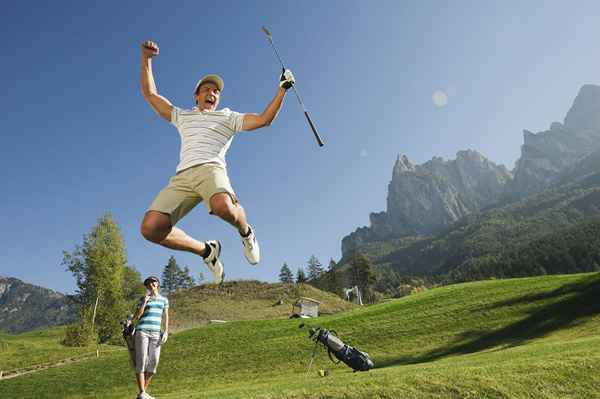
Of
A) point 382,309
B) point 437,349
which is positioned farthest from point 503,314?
point 382,309

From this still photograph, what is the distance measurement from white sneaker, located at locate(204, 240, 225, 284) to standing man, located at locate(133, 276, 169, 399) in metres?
4.19

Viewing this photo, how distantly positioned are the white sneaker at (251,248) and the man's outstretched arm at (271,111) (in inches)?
47.5

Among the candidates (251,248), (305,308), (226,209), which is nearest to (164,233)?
(226,209)

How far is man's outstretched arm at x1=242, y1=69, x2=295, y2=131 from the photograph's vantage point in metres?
4.51

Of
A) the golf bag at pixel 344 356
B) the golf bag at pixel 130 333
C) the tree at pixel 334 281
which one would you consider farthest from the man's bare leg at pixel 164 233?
the tree at pixel 334 281

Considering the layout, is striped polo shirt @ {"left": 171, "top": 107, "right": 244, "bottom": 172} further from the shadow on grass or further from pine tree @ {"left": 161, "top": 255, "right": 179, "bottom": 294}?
pine tree @ {"left": 161, "top": 255, "right": 179, "bottom": 294}

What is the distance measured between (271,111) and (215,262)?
6.16 ft

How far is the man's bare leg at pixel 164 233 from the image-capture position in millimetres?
4176

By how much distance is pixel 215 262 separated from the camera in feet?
15.6

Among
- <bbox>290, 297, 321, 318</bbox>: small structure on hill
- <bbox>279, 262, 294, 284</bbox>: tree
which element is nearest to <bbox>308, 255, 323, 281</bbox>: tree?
<bbox>279, 262, 294, 284</bbox>: tree

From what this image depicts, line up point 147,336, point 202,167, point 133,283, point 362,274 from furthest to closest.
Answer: point 362,274, point 133,283, point 147,336, point 202,167

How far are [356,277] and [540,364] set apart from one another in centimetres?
8558

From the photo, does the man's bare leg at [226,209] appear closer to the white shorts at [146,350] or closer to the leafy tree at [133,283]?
the white shorts at [146,350]

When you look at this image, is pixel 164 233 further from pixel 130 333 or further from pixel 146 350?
pixel 146 350
